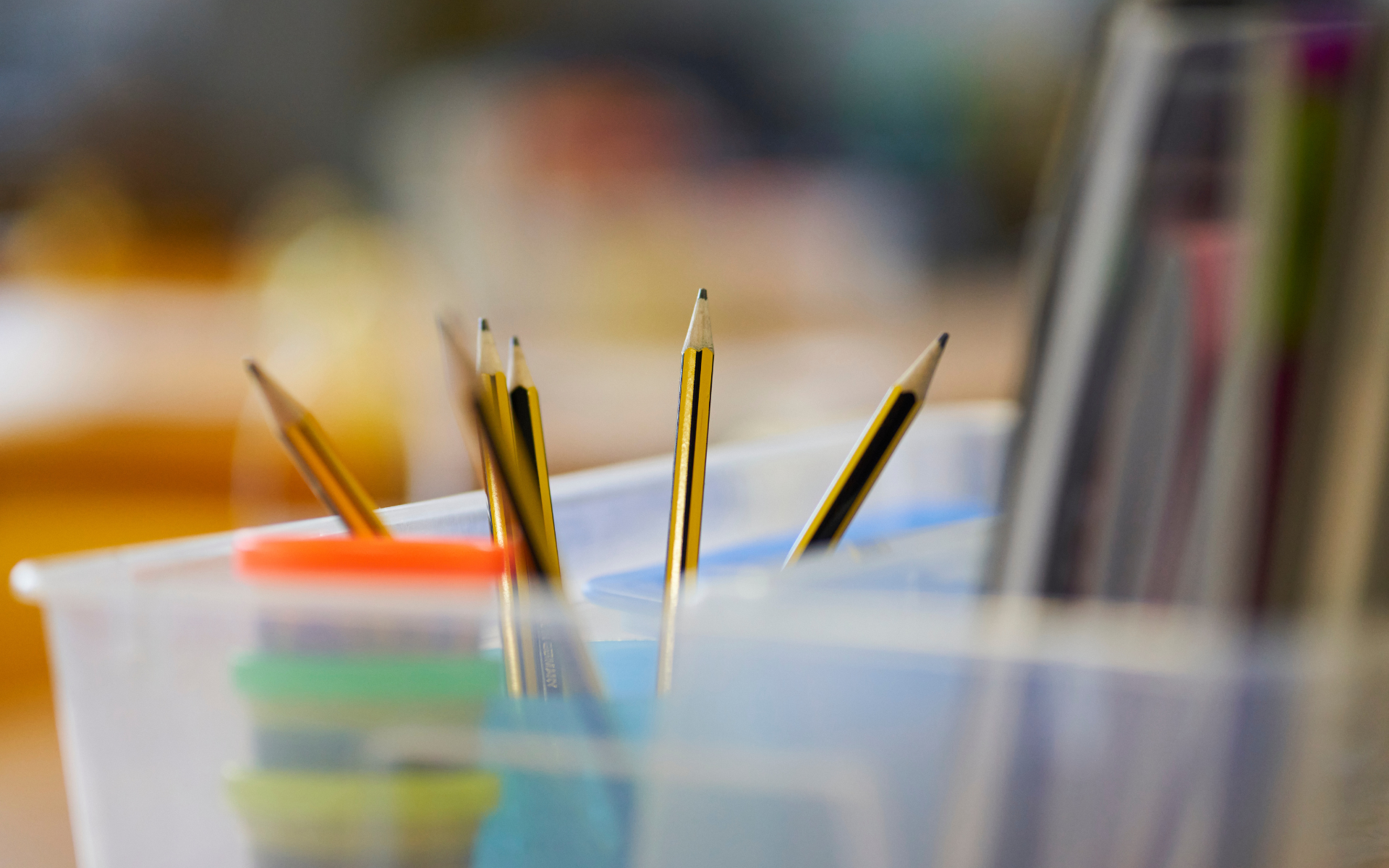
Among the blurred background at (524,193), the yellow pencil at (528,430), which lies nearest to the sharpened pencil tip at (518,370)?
the yellow pencil at (528,430)

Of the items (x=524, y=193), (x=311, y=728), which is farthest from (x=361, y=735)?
(x=524, y=193)

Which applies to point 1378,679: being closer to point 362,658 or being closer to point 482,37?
point 362,658

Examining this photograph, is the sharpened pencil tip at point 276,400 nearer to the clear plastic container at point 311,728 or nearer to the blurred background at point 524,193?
the clear plastic container at point 311,728

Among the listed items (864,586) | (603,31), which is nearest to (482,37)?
(603,31)

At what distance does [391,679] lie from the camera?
0.43 ft

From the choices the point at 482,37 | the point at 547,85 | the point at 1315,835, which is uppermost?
the point at 482,37

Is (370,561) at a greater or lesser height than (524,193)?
lesser

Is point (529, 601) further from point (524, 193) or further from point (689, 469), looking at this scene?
point (524, 193)

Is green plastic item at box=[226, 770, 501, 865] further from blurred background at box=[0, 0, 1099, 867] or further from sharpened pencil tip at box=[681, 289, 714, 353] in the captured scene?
blurred background at box=[0, 0, 1099, 867]

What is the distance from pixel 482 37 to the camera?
1.98m

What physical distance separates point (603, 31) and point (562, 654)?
1.91 m

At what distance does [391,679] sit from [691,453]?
5 centimetres

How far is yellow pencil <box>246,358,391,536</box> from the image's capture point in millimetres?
161

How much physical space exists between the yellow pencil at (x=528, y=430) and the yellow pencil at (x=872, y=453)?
0.03m
